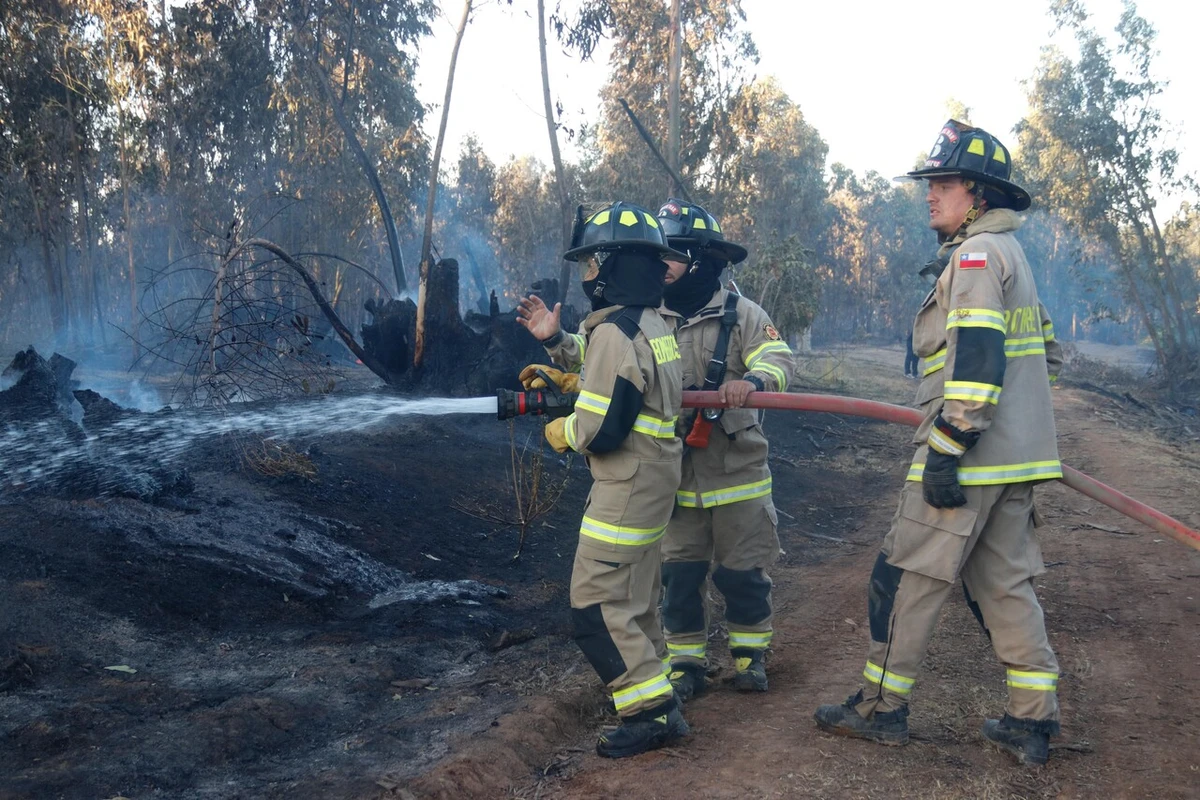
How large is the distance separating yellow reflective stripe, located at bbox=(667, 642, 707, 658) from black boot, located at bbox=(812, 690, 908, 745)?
0.87 m

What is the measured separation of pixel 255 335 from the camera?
741 centimetres

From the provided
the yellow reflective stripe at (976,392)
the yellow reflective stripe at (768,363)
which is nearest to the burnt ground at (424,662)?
the yellow reflective stripe at (976,392)

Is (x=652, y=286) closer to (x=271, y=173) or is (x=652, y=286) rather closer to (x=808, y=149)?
(x=271, y=173)

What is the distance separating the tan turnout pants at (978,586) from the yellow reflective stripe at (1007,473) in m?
0.04

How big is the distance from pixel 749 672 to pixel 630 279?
1933 mm

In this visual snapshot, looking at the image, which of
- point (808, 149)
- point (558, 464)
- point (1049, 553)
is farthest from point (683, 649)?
point (808, 149)

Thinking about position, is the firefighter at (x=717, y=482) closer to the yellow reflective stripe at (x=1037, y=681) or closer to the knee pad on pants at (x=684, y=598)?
the knee pad on pants at (x=684, y=598)

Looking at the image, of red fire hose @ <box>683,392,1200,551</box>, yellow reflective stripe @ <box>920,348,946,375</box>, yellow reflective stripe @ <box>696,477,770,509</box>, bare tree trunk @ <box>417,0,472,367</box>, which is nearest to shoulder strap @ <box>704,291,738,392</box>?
red fire hose @ <box>683,392,1200,551</box>

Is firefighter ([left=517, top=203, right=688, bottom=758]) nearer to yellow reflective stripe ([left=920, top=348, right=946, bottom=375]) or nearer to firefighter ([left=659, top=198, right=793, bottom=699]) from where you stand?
firefighter ([left=659, top=198, right=793, bottom=699])

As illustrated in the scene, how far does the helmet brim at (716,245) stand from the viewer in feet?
14.8

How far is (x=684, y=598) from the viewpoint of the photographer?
14.7 feet

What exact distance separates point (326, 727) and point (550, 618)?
2033 mm

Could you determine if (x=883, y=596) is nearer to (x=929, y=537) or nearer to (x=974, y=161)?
(x=929, y=537)

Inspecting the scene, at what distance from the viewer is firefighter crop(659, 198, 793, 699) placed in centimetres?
439
